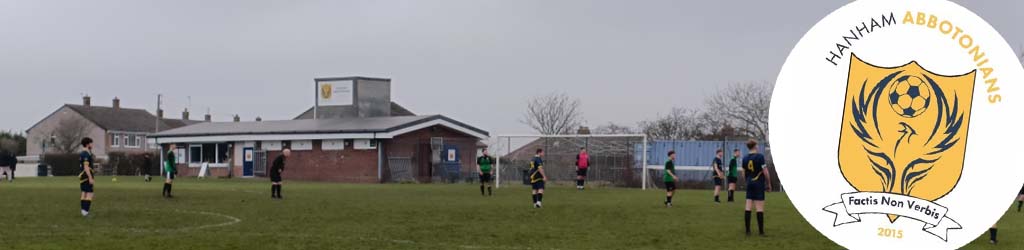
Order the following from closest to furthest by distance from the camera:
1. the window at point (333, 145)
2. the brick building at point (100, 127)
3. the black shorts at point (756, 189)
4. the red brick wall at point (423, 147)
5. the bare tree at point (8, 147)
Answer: the black shorts at point (756, 189) → the red brick wall at point (423, 147) → the bare tree at point (8, 147) → the window at point (333, 145) → the brick building at point (100, 127)

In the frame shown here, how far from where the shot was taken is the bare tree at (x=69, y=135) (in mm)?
91875

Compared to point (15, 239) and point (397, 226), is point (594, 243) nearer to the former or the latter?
point (397, 226)

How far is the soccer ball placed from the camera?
5484mm

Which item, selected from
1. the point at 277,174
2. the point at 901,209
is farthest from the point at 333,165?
the point at 901,209

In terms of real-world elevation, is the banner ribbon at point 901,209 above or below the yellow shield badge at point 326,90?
below

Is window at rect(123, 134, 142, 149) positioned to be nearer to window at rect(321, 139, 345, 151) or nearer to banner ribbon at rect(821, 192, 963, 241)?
window at rect(321, 139, 345, 151)

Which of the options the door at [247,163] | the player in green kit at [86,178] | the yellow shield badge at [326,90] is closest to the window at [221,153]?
the door at [247,163]

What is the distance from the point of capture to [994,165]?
5.47 m

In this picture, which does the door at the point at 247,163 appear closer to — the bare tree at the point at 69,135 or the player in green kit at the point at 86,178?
the player in green kit at the point at 86,178

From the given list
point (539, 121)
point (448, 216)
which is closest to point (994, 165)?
point (448, 216)

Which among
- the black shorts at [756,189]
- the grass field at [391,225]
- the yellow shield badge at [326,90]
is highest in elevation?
the yellow shield badge at [326,90]

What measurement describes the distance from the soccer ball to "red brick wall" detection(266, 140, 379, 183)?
4483cm

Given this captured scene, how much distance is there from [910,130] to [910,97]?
0.17 m

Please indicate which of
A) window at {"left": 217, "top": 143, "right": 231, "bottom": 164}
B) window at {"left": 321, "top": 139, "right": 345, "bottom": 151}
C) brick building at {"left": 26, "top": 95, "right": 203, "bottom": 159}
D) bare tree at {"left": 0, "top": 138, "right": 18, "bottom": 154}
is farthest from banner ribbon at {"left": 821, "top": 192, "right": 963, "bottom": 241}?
brick building at {"left": 26, "top": 95, "right": 203, "bottom": 159}
